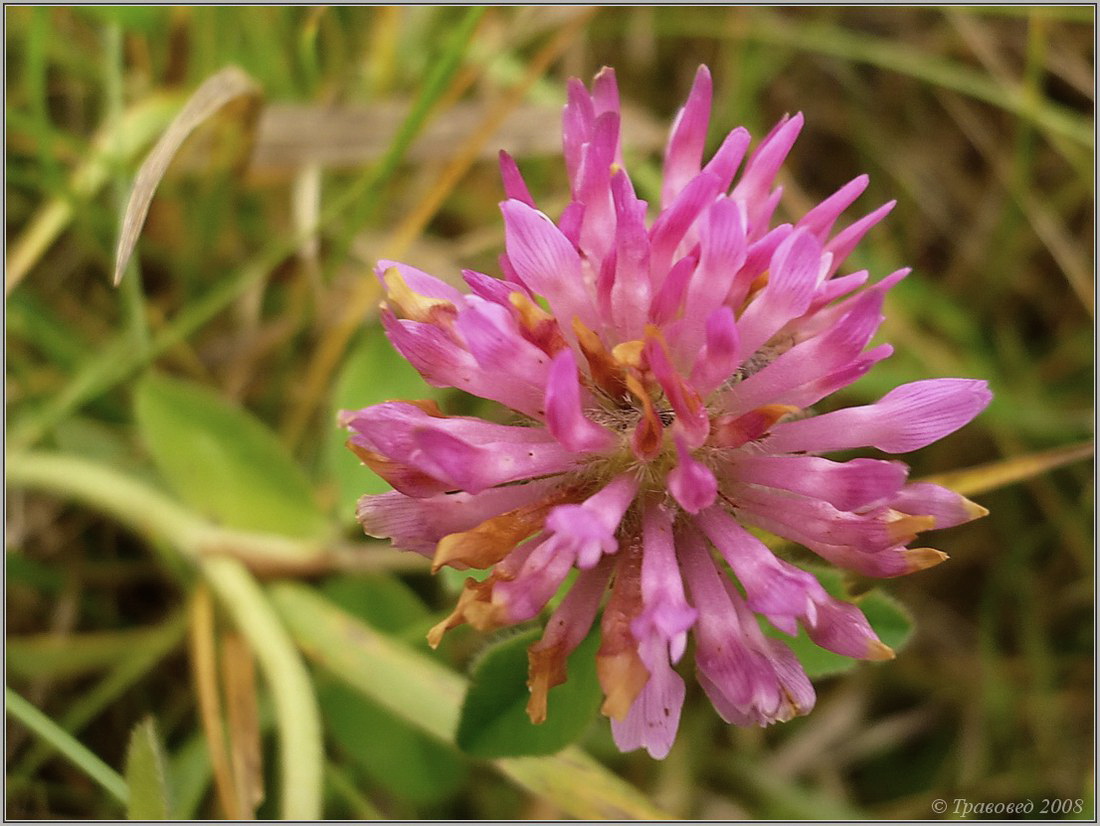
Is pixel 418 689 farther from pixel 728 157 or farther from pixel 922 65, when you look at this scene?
pixel 922 65

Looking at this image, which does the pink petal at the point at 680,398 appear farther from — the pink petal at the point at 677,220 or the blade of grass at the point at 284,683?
the blade of grass at the point at 284,683

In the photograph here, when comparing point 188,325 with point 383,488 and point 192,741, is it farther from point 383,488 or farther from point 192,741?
point 192,741

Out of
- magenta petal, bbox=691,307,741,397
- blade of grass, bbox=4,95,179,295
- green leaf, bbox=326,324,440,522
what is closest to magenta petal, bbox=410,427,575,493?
magenta petal, bbox=691,307,741,397

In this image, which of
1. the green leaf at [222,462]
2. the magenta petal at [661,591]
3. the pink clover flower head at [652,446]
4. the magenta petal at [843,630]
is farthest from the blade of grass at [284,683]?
the magenta petal at [843,630]

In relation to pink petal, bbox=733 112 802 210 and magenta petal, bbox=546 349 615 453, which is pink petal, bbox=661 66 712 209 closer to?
pink petal, bbox=733 112 802 210

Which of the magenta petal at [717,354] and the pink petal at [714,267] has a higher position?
the pink petal at [714,267]

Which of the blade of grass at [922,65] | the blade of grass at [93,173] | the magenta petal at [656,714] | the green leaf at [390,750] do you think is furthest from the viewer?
the blade of grass at [922,65]
